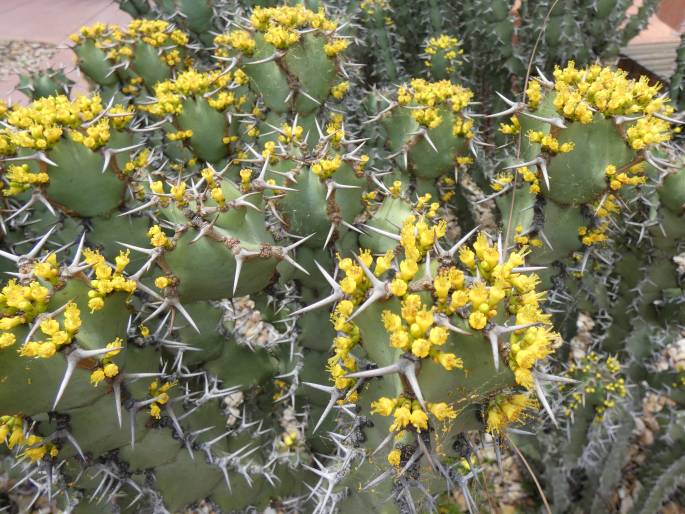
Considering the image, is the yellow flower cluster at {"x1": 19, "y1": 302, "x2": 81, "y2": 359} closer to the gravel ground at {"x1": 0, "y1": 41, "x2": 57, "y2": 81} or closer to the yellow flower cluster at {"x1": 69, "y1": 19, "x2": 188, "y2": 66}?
the yellow flower cluster at {"x1": 69, "y1": 19, "x2": 188, "y2": 66}

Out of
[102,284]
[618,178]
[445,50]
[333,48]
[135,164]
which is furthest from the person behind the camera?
[445,50]

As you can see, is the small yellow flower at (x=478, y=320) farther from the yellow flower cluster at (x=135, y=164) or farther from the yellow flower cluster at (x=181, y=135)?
the yellow flower cluster at (x=181, y=135)

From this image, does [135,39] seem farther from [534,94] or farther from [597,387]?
[597,387]

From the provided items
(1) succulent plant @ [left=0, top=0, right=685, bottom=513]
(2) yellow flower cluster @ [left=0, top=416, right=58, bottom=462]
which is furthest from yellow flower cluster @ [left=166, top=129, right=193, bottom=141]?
(2) yellow flower cluster @ [left=0, top=416, right=58, bottom=462]

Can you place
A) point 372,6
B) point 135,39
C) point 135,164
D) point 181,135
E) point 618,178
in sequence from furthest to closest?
point 372,6, point 135,39, point 181,135, point 135,164, point 618,178

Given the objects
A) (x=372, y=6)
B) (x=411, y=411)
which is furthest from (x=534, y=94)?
(x=372, y=6)

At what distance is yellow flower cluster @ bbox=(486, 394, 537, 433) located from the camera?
1.01 metres

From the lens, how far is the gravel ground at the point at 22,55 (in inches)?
273

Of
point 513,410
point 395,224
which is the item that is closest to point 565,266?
point 395,224

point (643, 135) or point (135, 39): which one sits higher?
point (643, 135)

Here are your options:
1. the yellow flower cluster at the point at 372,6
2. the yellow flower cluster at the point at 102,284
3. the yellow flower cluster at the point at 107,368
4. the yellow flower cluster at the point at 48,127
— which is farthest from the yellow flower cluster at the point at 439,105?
the yellow flower cluster at the point at 372,6

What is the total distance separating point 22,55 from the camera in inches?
288

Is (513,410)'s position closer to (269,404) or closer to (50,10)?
(269,404)

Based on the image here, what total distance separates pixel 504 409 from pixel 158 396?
98cm
